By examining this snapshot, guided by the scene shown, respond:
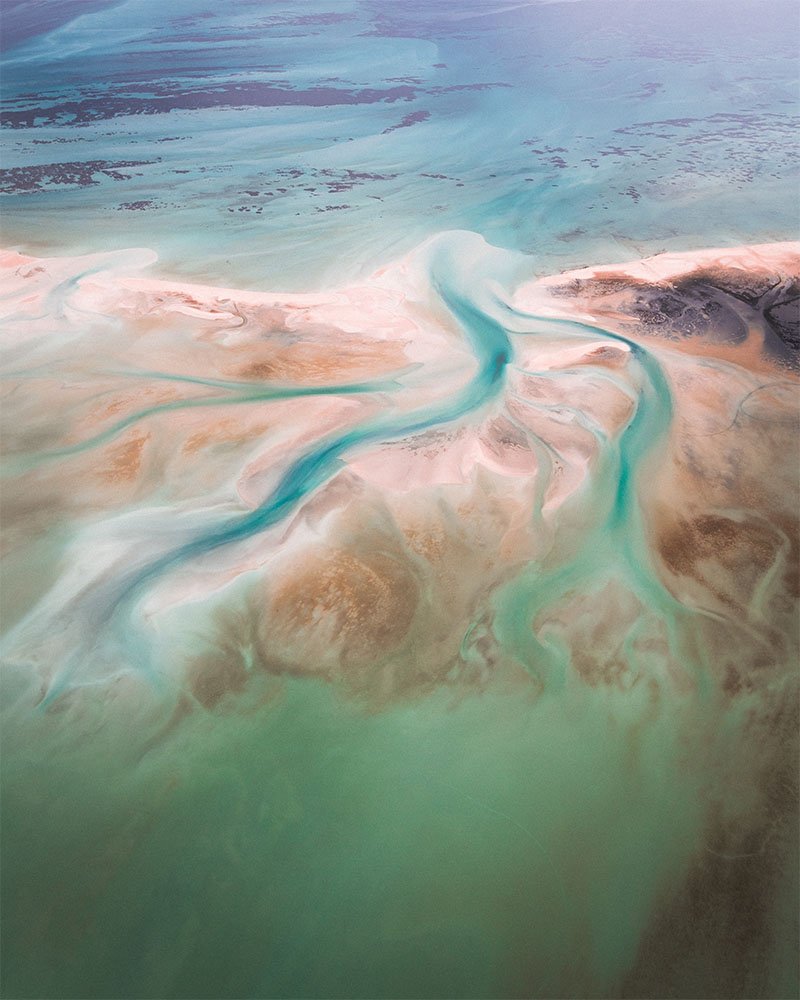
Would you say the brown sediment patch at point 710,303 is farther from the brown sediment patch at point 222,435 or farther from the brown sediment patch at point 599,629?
the brown sediment patch at point 222,435

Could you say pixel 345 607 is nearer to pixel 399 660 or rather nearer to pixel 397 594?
pixel 397 594

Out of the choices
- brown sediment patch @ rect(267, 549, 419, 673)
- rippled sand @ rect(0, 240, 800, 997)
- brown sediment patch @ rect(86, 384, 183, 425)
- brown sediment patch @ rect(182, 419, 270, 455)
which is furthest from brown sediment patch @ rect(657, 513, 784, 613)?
brown sediment patch @ rect(86, 384, 183, 425)

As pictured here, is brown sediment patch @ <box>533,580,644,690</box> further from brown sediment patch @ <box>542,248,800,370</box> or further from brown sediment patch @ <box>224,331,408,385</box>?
brown sediment patch @ <box>542,248,800,370</box>

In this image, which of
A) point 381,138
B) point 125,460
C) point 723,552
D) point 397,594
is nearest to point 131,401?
point 125,460

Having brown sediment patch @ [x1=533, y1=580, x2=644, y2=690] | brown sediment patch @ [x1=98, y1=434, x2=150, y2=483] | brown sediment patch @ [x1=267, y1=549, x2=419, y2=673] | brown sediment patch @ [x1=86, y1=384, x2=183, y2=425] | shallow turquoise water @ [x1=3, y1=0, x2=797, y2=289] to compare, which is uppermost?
shallow turquoise water @ [x1=3, y1=0, x2=797, y2=289]

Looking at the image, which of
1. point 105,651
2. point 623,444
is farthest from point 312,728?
point 623,444

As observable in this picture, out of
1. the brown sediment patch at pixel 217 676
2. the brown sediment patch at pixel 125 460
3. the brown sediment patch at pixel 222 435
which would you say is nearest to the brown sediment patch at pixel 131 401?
the brown sediment patch at pixel 125 460
